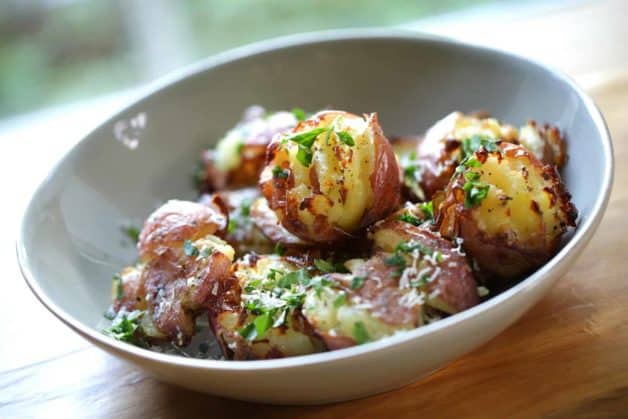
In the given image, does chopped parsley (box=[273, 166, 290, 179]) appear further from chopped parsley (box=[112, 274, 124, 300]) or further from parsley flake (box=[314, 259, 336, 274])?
chopped parsley (box=[112, 274, 124, 300])

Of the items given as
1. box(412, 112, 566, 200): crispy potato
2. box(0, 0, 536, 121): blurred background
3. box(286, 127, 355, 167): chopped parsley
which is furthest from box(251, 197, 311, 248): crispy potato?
box(0, 0, 536, 121): blurred background

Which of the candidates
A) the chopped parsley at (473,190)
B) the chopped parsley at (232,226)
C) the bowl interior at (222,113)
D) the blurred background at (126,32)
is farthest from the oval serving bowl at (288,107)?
the blurred background at (126,32)

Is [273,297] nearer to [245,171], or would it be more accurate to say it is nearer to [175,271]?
[175,271]

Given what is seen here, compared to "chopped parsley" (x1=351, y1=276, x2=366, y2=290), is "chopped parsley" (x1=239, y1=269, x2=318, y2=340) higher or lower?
"chopped parsley" (x1=351, y1=276, x2=366, y2=290)

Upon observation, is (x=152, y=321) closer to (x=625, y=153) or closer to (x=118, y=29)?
(x=625, y=153)

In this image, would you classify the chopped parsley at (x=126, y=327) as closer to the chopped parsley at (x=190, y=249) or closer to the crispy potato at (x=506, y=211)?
the chopped parsley at (x=190, y=249)
